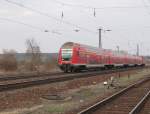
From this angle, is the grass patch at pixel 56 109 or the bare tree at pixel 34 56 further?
the bare tree at pixel 34 56

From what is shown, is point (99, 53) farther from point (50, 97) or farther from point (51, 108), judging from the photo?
point (51, 108)

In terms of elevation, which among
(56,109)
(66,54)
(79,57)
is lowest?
(56,109)

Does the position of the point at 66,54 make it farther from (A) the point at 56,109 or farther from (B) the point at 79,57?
(A) the point at 56,109

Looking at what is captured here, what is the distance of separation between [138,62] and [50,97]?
78.3m

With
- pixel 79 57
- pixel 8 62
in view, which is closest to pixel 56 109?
pixel 79 57

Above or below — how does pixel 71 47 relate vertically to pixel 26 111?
above

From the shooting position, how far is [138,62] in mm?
94438

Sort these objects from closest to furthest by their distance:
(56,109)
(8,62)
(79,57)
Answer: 1. (56,109)
2. (79,57)
3. (8,62)

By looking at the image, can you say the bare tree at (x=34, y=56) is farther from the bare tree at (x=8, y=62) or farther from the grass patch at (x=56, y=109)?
the grass patch at (x=56, y=109)

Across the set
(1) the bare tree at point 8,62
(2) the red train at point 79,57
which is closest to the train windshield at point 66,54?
(2) the red train at point 79,57

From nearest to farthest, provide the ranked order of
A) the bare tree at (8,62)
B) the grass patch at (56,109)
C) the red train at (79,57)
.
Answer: the grass patch at (56,109)
the red train at (79,57)
the bare tree at (8,62)

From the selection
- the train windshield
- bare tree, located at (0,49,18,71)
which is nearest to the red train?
the train windshield

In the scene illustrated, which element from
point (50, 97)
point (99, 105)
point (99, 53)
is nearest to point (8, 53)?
point (99, 53)

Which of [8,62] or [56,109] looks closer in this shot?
[56,109]
